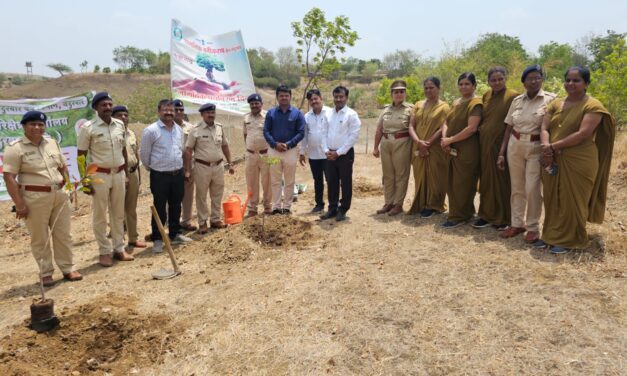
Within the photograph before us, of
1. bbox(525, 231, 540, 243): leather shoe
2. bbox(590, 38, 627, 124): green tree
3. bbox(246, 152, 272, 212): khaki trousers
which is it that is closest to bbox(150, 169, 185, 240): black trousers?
bbox(246, 152, 272, 212): khaki trousers

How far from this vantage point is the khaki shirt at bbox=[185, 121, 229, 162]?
215 inches

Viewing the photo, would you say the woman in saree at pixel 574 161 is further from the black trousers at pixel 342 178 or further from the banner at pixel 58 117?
the banner at pixel 58 117

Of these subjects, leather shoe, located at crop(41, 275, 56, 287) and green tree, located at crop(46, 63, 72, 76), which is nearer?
leather shoe, located at crop(41, 275, 56, 287)

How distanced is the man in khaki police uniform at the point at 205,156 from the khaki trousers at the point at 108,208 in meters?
0.95

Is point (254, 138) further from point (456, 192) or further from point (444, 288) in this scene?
point (444, 288)

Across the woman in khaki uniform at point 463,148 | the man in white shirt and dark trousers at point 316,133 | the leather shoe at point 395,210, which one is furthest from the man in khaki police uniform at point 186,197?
the woman in khaki uniform at point 463,148

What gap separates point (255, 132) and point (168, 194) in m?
1.57

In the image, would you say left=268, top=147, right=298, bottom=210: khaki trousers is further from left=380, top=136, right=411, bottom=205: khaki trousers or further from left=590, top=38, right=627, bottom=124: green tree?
left=590, top=38, right=627, bottom=124: green tree

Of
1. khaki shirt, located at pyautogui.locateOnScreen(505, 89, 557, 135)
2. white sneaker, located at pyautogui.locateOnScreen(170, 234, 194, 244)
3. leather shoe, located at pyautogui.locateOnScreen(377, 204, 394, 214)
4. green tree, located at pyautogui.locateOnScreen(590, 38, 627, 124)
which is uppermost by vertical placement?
green tree, located at pyautogui.locateOnScreen(590, 38, 627, 124)

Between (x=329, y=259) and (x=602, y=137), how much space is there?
2.91 m

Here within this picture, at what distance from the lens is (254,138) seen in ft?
20.0

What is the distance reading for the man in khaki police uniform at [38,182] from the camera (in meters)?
3.77

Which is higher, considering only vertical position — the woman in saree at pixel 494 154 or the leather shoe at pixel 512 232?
the woman in saree at pixel 494 154

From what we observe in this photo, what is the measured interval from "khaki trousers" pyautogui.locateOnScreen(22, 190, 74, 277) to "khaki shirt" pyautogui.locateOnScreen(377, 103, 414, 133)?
12.7ft
